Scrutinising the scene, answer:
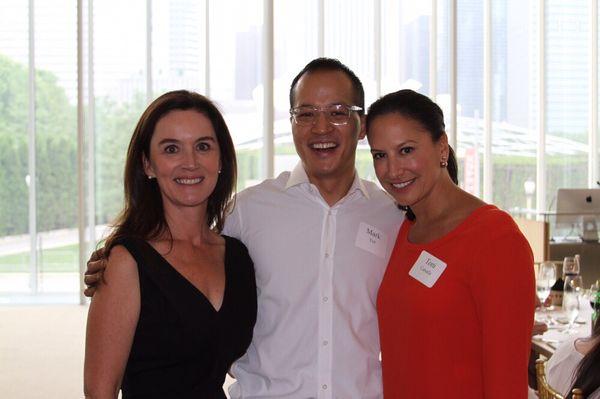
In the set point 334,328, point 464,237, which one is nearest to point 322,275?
point 334,328

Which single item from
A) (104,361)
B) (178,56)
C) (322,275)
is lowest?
(104,361)

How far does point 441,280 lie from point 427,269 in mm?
68

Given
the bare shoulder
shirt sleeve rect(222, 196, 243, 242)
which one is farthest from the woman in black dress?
shirt sleeve rect(222, 196, 243, 242)

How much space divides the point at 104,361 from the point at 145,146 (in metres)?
0.65

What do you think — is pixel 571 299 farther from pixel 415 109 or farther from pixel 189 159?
pixel 189 159

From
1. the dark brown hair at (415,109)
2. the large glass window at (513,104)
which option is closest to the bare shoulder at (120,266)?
the dark brown hair at (415,109)

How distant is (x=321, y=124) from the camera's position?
239cm

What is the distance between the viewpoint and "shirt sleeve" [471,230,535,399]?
A: 183cm

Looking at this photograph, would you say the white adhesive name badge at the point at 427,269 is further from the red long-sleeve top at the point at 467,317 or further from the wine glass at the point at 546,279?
the wine glass at the point at 546,279

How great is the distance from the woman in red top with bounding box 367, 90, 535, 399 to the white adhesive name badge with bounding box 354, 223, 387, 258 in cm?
14

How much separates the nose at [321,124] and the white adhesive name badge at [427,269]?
1.87 feet

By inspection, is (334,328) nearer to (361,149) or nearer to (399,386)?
(399,386)

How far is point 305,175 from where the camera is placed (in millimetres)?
2479

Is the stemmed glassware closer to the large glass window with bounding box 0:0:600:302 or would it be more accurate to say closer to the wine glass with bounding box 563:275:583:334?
the wine glass with bounding box 563:275:583:334
